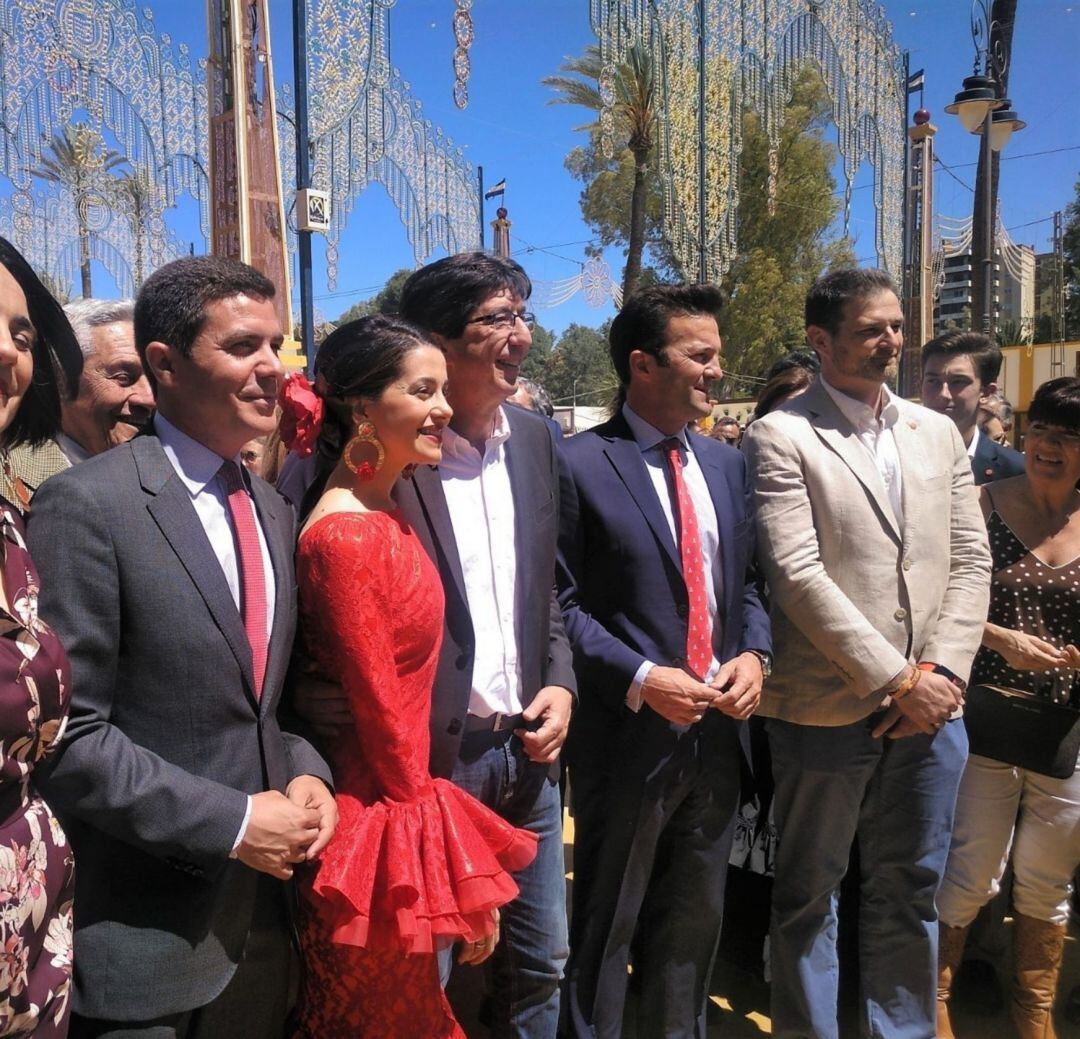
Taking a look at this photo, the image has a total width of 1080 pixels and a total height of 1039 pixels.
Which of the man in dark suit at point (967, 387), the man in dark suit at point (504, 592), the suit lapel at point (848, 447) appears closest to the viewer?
the man in dark suit at point (504, 592)

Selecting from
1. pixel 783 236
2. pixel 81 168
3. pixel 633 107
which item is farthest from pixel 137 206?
pixel 783 236

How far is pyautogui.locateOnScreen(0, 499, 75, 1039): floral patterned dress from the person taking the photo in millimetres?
1248

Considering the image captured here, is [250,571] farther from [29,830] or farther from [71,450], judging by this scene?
[71,450]

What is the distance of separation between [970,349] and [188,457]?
3.59 m

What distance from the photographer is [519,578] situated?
7.52 feet

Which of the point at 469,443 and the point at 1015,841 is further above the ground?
the point at 469,443

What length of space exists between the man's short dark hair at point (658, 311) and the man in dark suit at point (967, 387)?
186cm

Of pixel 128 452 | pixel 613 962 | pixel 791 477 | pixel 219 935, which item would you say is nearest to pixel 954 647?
pixel 791 477

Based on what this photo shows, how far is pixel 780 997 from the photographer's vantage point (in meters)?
2.71

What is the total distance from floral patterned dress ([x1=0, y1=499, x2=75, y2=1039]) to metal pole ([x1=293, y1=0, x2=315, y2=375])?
239 inches

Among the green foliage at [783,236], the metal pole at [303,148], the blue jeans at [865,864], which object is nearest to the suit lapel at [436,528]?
the blue jeans at [865,864]

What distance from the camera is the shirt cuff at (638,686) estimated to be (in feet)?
7.81

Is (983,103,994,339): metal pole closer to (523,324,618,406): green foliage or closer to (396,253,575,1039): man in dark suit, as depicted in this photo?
(396,253,575,1039): man in dark suit

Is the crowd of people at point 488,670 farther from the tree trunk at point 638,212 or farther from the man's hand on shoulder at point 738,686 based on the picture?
the tree trunk at point 638,212
